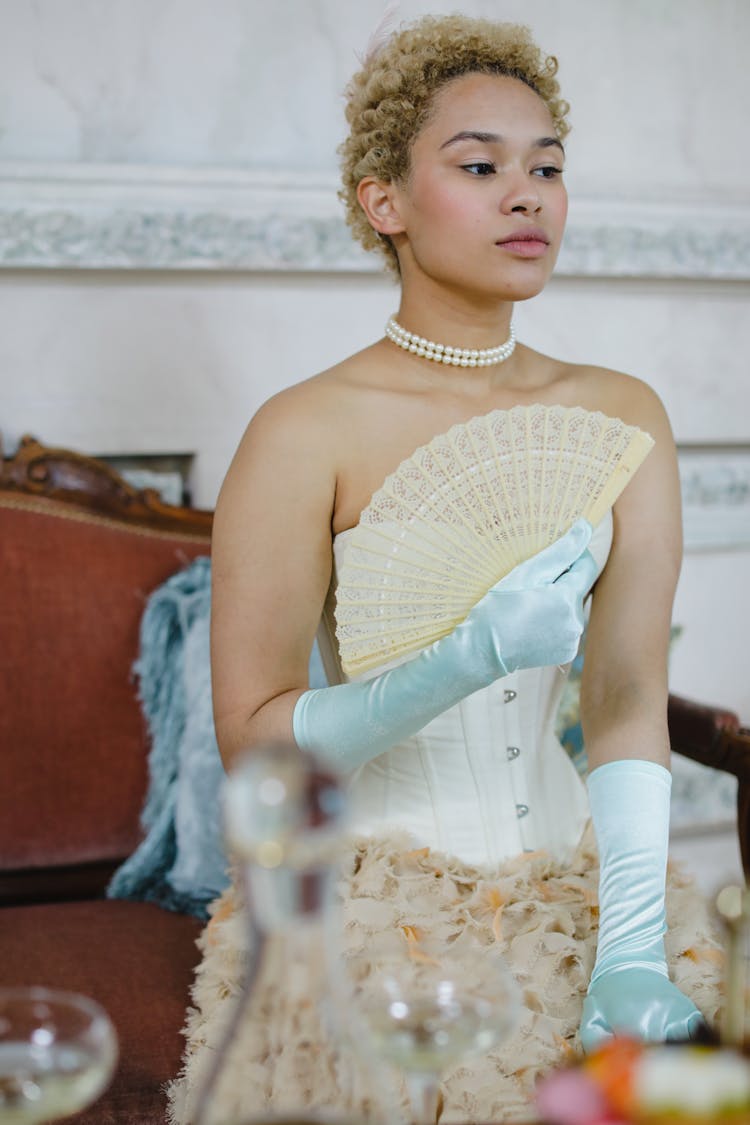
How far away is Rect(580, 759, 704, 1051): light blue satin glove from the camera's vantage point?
4.13 ft

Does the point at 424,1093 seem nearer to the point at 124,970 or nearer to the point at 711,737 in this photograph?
the point at 124,970

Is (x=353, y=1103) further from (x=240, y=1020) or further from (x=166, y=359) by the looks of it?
(x=166, y=359)

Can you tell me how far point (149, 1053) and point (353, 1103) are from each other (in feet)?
3.07

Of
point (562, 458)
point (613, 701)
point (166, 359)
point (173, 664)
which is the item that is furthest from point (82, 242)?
point (613, 701)

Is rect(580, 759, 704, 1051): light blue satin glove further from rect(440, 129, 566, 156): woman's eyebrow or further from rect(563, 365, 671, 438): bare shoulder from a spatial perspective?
rect(440, 129, 566, 156): woman's eyebrow

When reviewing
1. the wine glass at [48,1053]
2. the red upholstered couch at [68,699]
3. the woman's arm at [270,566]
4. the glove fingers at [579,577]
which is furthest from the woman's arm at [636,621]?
the wine glass at [48,1053]

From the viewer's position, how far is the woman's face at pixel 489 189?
1658mm

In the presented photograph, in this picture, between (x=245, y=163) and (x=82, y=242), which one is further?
(x=245, y=163)

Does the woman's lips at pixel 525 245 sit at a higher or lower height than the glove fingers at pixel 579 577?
higher

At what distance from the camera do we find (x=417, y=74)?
173 centimetres

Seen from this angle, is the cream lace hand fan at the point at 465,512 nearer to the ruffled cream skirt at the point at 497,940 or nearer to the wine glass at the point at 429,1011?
the ruffled cream skirt at the point at 497,940

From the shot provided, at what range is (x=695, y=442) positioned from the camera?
294 centimetres

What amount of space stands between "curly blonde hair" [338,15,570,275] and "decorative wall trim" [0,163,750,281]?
0.66 metres

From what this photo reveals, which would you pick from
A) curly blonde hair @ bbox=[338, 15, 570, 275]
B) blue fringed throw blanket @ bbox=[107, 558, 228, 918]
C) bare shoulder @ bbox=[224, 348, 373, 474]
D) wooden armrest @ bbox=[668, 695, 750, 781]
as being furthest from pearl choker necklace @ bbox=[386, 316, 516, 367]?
wooden armrest @ bbox=[668, 695, 750, 781]
